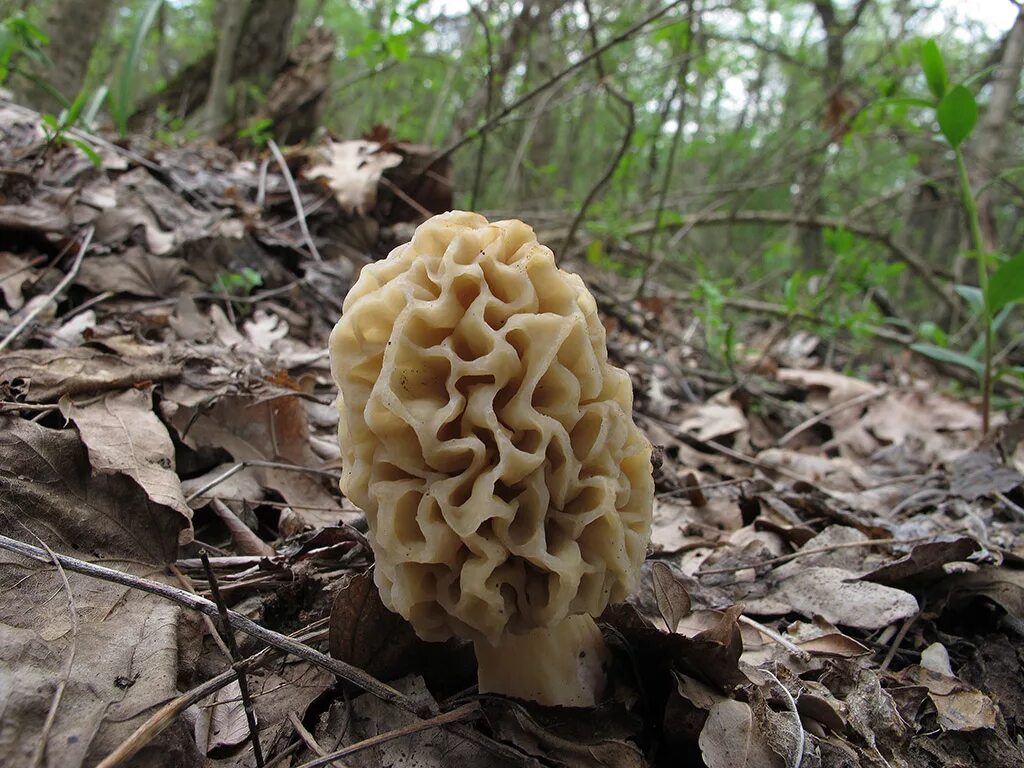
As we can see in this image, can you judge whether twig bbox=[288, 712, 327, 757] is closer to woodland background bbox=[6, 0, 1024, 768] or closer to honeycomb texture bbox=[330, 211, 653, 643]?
woodland background bbox=[6, 0, 1024, 768]

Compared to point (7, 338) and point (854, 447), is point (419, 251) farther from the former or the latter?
point (854, 447)

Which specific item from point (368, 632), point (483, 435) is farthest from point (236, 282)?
point (483, 435)

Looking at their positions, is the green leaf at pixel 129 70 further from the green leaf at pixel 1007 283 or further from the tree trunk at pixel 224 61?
the green leaf at pixel 1007 283

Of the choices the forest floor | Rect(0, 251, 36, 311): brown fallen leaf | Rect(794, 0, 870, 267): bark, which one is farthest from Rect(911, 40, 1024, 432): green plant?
Rect(0, 251, 36, 311): brown fallen leaf

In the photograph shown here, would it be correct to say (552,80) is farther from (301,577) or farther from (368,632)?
(368,632)

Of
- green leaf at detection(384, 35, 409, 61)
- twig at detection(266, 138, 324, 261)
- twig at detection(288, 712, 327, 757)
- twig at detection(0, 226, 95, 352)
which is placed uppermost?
green leaf at detection(384, 35, 409, 61)

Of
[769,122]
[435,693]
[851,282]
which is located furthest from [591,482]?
[769,122]
